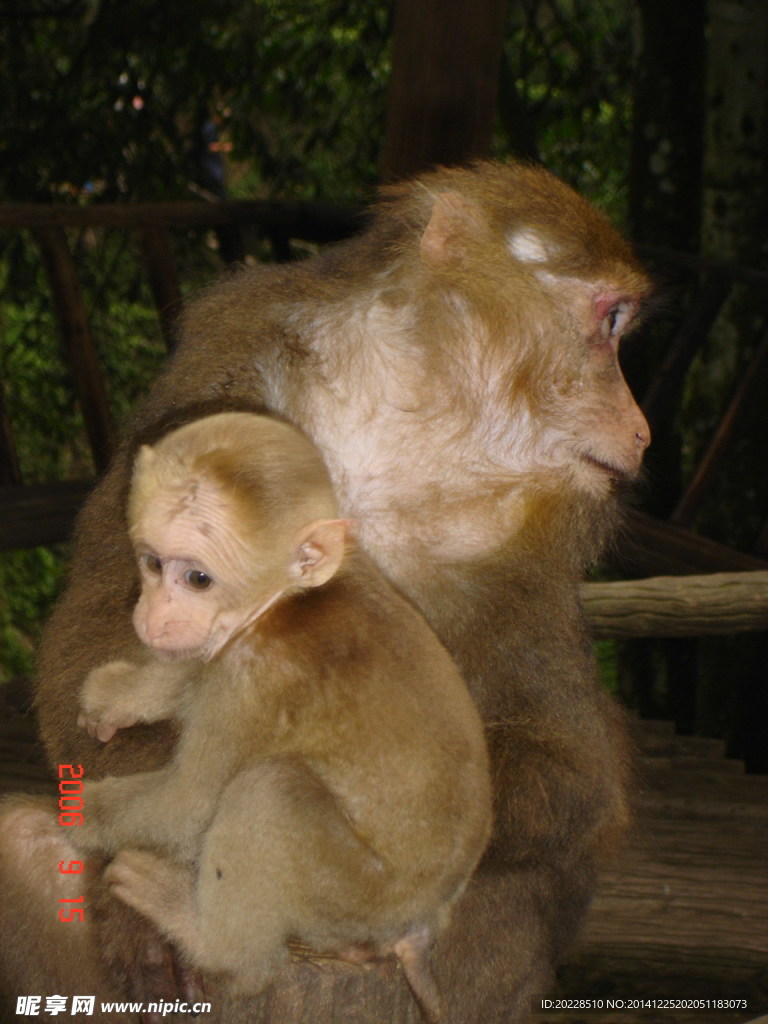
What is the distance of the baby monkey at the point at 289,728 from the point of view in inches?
75.0

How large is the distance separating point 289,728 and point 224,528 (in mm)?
342

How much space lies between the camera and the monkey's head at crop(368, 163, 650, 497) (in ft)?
8.08

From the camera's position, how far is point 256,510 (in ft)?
6.24

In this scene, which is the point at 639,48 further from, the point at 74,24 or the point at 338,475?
the point at 338,475

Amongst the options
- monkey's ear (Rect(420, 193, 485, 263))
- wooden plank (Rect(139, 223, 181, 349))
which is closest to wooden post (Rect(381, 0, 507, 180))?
wooden plank (Rect(139, 223, 181, 349))

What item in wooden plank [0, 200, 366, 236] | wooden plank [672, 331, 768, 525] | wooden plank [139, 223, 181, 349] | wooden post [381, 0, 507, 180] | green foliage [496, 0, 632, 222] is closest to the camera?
wooden post [381, 0, 507, 180]

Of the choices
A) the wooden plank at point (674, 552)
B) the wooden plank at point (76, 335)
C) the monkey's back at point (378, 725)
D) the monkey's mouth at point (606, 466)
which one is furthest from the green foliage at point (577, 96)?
the monkey's back at point (378, 725)

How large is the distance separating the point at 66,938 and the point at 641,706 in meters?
5.65

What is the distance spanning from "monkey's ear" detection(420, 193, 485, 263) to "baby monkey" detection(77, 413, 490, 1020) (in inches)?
25.7

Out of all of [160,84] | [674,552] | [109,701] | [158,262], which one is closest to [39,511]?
[158,262]

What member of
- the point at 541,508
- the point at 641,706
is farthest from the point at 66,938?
the point at 641,706

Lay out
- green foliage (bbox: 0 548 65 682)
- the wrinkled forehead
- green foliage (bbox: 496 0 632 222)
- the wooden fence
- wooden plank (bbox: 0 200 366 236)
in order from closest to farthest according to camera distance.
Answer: the wrinkled forehead → the wooden fence → wooden plank (bbox: 0 200 366 236) → green foliage (bbox: 496 0 632 222) → green foliage (bbox: 0 548 65 682)

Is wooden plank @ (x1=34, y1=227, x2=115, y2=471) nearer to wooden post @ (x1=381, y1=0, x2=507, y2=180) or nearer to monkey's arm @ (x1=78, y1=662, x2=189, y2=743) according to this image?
wooden post @ (x1=381, y1=0, x2=507, y2=180)

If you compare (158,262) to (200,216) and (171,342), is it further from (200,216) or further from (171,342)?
(171,342)
